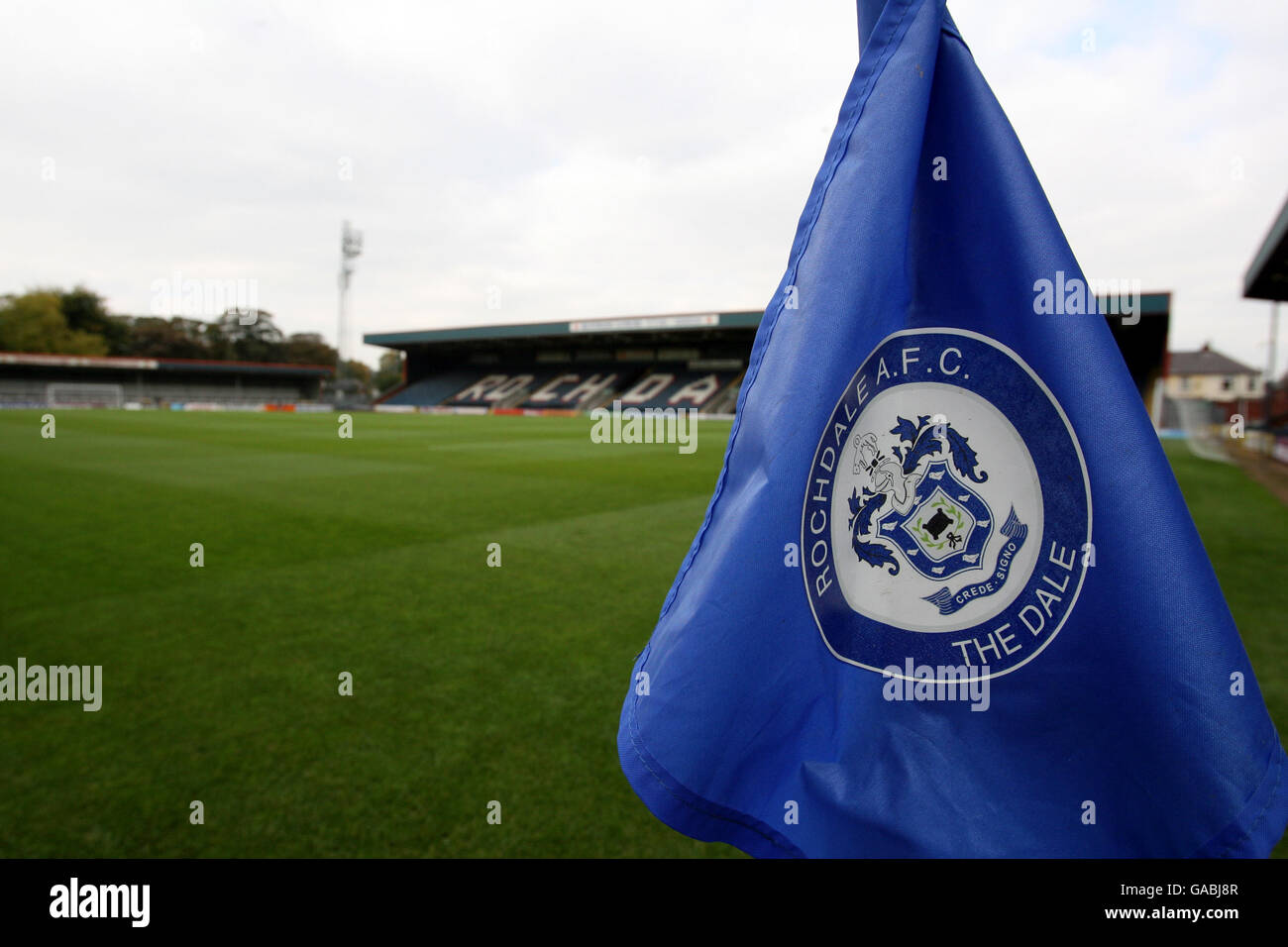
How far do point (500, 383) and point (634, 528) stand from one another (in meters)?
41.7

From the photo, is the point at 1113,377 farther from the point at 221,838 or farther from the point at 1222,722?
the point at 221,838

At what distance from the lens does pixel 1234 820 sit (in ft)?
2.89

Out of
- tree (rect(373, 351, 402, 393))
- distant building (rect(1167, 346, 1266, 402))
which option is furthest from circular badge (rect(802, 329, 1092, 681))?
tree (rect(373, 351, 402, 393))

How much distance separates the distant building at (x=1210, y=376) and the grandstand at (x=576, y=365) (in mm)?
31349

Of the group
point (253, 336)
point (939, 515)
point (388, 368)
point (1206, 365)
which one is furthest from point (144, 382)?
point (1206, 365)

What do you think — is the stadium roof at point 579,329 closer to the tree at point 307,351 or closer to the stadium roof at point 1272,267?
the stadium roof at point 1272,267

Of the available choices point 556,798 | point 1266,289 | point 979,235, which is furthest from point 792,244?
point 1266,289

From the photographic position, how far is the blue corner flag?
90 centimetres

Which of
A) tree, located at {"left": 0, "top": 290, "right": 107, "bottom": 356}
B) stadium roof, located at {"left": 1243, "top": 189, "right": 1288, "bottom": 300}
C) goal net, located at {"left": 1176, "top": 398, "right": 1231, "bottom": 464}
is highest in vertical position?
tree, located at {"left": 0, "top": 290, "right": 107, "bottom": 356}

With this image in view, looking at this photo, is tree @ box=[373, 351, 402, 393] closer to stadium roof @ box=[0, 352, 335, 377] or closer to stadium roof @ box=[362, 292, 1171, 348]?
stadium roof @ box=[0, 352, 335, 377]

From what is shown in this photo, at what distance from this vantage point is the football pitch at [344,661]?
194 cm

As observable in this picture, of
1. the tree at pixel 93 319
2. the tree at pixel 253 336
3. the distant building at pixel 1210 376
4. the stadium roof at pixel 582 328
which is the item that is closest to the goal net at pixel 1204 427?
the stadium roof at pixel 582 328

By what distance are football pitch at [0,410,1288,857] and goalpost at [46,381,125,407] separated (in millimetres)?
47996
